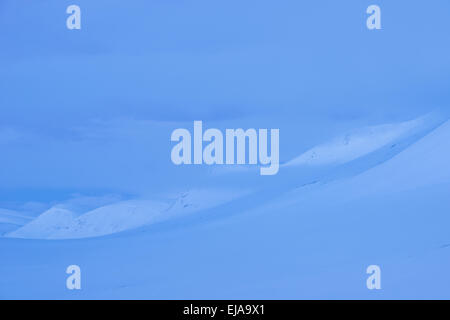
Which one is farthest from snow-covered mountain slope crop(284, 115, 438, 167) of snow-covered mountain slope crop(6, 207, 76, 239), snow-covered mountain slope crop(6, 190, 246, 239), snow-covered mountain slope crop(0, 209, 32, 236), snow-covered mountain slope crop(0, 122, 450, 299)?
snow-covered mountain slope crop(0, 209, 32, 236)

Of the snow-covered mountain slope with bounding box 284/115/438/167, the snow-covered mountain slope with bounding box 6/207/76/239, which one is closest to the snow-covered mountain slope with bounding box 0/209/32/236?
the snow-covered mountain slope with bounding box 6/207/76/239

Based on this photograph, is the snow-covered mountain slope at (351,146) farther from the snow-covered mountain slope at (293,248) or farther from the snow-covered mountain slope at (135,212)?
the snow-covered mountain slope at (135,212)

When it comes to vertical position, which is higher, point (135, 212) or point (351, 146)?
point (351, 146)

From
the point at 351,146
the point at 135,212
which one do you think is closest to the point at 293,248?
the point at 351,146

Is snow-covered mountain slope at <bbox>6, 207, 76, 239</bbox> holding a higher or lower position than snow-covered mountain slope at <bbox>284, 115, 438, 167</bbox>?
lower

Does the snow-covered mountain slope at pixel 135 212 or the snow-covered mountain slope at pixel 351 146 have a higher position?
the snow-covered mountain slope at pixel 351 146

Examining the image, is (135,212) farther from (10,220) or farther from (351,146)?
(351,146)

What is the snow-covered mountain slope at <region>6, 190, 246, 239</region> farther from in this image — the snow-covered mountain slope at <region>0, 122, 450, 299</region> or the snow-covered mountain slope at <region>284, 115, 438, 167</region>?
the snow-covered mountain slope at <region>284, 115, 438, 167</region>

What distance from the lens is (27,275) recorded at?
4.88 ft

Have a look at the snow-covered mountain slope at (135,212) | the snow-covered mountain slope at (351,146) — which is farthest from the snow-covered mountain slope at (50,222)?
the snow-covered mountain slope at (351,146)

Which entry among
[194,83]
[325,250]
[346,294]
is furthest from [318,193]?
[194,83]

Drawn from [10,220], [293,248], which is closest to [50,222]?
[10,220]

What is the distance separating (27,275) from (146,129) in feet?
1.67
